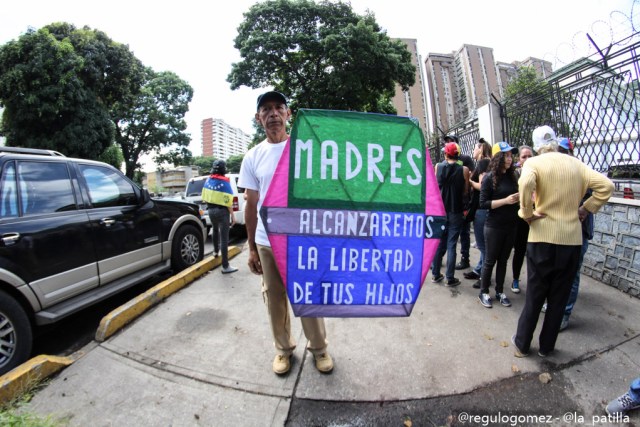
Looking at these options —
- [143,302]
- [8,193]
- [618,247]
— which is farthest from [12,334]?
[618,247]

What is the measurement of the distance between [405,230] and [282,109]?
1.22 m

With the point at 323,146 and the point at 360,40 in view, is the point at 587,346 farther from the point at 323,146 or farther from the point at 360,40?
the point at 360,40

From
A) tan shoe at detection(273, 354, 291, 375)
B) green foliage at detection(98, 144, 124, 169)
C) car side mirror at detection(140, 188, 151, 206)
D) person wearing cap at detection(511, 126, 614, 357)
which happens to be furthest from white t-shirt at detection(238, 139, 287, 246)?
green foliage at detection(98, 144, 124, 169)

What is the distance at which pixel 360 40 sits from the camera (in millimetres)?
15547

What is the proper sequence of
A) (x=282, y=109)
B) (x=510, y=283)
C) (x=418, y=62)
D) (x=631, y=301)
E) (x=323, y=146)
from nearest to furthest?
(x=323, y=146), (x=282, y=109), (x=631, y=301), (x=510, y=283), (x=418, y=62)

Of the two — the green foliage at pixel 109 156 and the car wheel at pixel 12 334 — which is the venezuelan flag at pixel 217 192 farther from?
the green foliage at pixel 109 156

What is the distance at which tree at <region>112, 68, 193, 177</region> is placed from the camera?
23531 millimetres

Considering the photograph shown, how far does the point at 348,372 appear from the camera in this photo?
A: 7.57ft

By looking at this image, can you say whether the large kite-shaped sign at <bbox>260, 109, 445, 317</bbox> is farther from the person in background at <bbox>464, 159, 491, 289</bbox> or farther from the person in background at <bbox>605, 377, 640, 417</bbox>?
the person in background at <bbox>464, 159, 491, 289</bbox>

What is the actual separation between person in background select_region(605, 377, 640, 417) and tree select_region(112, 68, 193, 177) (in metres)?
28.0

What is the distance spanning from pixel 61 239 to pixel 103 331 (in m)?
0.98

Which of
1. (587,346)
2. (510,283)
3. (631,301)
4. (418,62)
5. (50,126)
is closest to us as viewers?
(587,346)

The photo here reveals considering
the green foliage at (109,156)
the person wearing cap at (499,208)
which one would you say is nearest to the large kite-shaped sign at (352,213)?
the person wearing cap at (499,208)

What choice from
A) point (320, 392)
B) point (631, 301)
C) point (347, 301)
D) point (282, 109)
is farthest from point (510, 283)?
point (282, 109)
